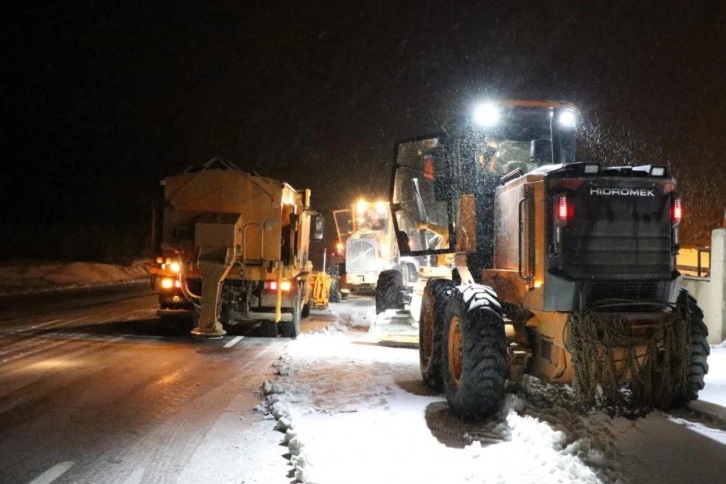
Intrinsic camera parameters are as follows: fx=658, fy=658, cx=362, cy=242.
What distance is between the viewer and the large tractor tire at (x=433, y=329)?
8.43 m

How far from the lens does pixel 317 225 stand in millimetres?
17656

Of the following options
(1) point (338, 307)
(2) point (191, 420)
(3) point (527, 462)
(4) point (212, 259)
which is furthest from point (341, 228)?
(3) point (527, 462)

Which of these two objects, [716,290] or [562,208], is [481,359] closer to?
[562,208]

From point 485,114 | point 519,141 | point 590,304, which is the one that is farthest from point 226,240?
point 590,304

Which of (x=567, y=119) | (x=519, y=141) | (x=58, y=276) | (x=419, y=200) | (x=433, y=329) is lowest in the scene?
(x=433, y=329)

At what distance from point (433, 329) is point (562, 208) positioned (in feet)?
8.88

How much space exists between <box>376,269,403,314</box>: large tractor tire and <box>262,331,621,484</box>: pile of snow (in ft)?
17.8

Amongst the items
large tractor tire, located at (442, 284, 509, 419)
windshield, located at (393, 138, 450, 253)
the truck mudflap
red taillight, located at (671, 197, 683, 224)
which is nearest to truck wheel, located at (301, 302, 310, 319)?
the truck mudflap

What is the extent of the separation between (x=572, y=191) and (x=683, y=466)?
2.67 meters

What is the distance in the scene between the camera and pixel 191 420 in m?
7.06

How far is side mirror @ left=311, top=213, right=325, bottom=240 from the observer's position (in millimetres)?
17641

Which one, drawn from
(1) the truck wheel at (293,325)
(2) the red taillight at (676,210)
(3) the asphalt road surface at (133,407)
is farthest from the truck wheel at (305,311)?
(2) the red taillight at (676,210)

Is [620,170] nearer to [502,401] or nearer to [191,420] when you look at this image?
[502,401]

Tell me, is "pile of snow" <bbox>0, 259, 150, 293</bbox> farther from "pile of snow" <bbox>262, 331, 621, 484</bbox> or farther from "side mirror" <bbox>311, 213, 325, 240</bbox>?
"pile of snow" <bbox>262, 331, 621, 484</bbox>
